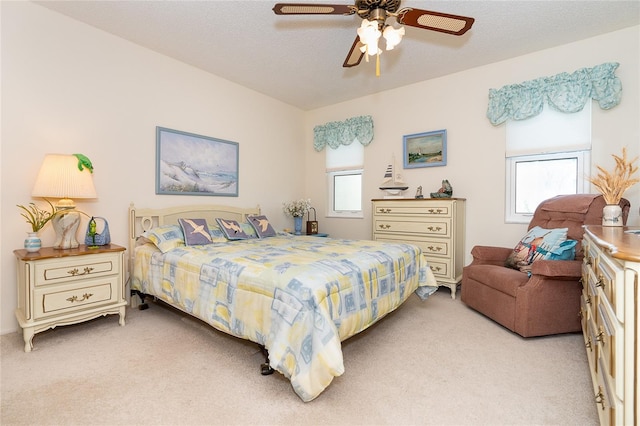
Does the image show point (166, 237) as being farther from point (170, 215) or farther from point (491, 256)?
point (491, 256)

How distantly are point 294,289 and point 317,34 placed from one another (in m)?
2.57

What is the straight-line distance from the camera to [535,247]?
275 centimetres

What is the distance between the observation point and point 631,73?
2.95 m

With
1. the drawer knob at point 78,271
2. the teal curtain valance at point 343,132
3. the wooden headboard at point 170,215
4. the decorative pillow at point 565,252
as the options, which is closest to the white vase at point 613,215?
the decorative pillow at point 565,252

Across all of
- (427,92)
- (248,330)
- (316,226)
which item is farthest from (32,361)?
(427,92)

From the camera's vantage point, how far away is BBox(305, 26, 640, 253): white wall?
299 cm

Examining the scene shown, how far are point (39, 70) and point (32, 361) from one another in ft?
7.86

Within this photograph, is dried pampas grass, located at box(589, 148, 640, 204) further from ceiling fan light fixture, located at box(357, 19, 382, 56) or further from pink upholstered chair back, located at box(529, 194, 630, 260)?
ceiling fan light fixture, located at box(357, 19, 382, 56)

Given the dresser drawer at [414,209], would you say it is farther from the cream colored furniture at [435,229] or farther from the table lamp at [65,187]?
the table lamp at [65,187]

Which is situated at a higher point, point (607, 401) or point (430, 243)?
point (430, 243)

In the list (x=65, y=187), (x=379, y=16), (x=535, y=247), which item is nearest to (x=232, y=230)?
(x=65, y=187)

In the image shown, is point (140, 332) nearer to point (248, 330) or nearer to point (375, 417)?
point (248, 330)

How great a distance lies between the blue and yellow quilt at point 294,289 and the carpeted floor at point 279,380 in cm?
24

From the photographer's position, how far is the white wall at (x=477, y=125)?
2.99 meters
